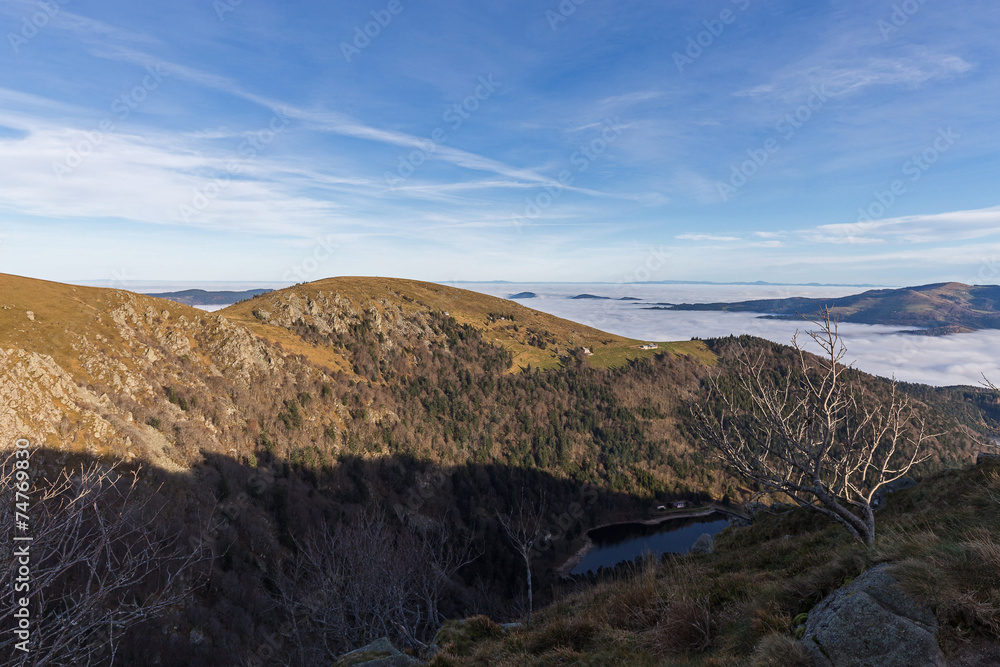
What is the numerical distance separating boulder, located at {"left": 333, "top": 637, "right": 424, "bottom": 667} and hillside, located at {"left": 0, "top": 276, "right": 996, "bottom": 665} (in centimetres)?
1015

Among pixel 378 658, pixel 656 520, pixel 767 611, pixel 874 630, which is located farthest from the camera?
pixel 656 520

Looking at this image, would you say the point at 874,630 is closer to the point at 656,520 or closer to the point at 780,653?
the point at 780,653

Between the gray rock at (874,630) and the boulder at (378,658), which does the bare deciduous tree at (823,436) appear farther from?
the boulder at (378,658)

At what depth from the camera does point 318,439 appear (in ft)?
351

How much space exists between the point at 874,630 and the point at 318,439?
11526 cm

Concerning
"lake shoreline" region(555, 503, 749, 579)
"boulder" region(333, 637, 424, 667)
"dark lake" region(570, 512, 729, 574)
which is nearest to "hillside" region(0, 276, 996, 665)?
"lake shoreline" region(555, 503, 749, 579)

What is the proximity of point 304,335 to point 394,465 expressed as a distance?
60.1m

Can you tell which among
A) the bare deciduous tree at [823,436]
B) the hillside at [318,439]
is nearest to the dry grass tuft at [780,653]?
the hillside at [318,439]

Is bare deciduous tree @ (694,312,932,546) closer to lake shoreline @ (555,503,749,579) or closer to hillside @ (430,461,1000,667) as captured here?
hillside @ (430,461,1000,667)

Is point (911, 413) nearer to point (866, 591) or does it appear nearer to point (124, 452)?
point (866, 591)

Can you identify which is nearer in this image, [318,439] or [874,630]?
[874,630]

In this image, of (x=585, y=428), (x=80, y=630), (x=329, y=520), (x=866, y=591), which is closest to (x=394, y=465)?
(x=329, y=520)

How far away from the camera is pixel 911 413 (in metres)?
13.4
